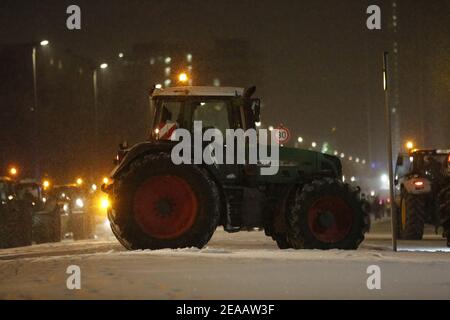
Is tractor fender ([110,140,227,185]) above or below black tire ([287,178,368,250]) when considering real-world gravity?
above

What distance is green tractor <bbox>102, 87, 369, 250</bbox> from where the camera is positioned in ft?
54.4

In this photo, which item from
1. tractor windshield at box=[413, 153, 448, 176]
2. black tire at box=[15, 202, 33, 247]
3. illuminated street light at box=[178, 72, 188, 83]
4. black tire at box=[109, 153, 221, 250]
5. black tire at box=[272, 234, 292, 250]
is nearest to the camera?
black tire at box=[109, 153, 221, 250]

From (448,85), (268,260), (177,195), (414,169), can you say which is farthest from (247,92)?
(448,85)

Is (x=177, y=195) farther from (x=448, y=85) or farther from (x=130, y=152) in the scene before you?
(x=448, y=85)

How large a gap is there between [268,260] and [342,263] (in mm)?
1194

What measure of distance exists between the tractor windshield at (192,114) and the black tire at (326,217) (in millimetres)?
1973

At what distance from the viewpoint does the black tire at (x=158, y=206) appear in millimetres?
16531

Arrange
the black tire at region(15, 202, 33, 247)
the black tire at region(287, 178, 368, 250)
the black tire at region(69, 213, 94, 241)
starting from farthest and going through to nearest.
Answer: the black tire at region(69, 213, 94, 241) → the black tire at region(15, 202, 33, 247) → the black tire at region(287, 178, 368, 250)

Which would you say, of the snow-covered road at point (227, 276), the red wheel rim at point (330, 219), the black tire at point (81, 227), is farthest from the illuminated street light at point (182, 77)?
the black tire at point (81, 227)

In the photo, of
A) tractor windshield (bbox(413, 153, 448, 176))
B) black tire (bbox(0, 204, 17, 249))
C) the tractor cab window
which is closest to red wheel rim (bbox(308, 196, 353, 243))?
the tractor cab window

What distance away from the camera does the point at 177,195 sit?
16734 mm

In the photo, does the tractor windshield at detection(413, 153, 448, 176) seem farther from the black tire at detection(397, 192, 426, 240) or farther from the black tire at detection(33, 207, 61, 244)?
the black tire at detection(33, 207, 61, 244)

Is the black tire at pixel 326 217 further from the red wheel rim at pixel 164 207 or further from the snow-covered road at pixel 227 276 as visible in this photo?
the red wheel rim at pixel 164 207

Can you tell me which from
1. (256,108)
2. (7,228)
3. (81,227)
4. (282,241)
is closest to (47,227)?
(7,228)
